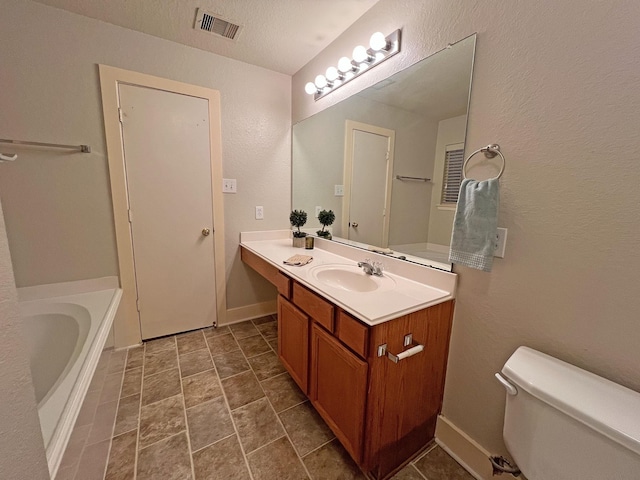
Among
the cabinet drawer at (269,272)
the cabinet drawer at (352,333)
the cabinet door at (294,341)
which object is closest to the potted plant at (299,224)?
the cabinet drawer at (269,272)

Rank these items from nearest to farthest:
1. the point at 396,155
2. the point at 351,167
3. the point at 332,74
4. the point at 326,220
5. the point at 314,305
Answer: the point at 314,305 → the point at 396,155 → the point at 332,74 → the point at 351,167 → the point at 326,220

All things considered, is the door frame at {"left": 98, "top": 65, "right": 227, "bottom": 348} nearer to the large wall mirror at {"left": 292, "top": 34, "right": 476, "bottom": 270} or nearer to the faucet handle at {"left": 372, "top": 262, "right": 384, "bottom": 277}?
the large wall mirror at {"left": 292, "top": 34, "right": 476, "bottom": 270}

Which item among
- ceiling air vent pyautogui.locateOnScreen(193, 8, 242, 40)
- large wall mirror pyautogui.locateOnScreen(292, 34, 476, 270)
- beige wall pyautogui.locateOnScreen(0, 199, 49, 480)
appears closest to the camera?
beige wall pyautogui.locateOnScreen(0, 199, 49, 480)

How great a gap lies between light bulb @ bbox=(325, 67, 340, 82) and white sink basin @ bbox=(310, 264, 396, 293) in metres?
1.29

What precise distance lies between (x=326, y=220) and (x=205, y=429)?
155cm

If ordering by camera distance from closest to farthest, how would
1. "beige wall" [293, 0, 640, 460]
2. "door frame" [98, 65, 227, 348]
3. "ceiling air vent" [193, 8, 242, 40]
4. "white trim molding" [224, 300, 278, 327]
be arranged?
"beige wall" [293, 0, 640, 460] < "ceiling air vent" [193, 8, 242, 40] < "door frame" [98, 65, 227, 348] < "white trim molding" [224, 300, 278, 327]

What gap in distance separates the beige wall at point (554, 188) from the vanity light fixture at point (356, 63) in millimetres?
242

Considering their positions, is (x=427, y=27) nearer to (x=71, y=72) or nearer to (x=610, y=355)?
(x=610, y=355)

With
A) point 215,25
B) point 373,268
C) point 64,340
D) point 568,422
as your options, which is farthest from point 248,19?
point 568,422

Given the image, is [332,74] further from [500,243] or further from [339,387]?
[339,387]

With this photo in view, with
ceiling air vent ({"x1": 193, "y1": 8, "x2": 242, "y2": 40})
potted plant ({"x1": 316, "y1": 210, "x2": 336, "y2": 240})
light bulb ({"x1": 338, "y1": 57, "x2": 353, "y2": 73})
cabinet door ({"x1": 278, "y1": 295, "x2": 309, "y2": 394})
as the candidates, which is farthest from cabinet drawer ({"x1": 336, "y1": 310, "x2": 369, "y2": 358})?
ceiling air vent ({"x1": 193, "y1": 8, "x2": 242, "y2": 40})

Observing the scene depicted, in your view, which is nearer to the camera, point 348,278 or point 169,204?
point 348,278

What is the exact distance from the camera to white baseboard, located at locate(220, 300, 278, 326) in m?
2.46

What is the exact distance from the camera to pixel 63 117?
1.66 metres
